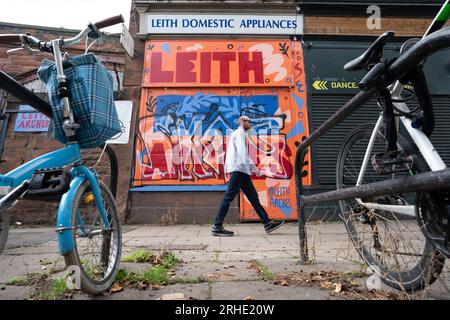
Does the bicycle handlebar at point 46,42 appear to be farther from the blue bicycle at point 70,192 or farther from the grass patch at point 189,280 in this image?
the grass patch at point 189,280

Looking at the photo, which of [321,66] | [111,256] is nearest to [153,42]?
[321,66]

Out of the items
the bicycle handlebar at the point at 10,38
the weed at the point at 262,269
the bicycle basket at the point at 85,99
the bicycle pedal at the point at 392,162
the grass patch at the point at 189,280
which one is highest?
the bicycle handlebar at the point at 10,38

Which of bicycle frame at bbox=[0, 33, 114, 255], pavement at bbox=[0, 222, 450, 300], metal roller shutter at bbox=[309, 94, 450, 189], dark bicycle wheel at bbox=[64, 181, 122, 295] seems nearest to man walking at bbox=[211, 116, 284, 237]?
pavement at bbox=[0, 222, 450, 300]

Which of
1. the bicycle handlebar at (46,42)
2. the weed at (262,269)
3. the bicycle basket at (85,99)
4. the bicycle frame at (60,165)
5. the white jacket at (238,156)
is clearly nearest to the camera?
the bicycle frame at (60,165)

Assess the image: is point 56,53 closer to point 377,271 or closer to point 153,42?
point 377,271

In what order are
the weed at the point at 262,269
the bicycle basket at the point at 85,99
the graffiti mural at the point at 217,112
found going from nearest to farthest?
the bicycle basket at the point at 85,99, the weed at the point at 262,269, the graffiti mural at the point at 217,112

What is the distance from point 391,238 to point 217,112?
5714 millimetres

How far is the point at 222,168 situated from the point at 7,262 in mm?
4571

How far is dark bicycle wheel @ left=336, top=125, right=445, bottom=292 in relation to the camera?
1.52 metres

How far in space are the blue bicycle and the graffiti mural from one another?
4.58 m

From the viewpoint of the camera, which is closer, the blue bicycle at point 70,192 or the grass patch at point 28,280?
the blue bicycle at point 70,192

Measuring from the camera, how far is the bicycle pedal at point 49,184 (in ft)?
4.95

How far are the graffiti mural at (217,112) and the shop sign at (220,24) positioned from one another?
357 mm

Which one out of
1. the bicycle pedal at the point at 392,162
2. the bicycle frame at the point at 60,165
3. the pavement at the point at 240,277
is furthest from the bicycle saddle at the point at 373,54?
the bicycle frame at the point at 60,165
